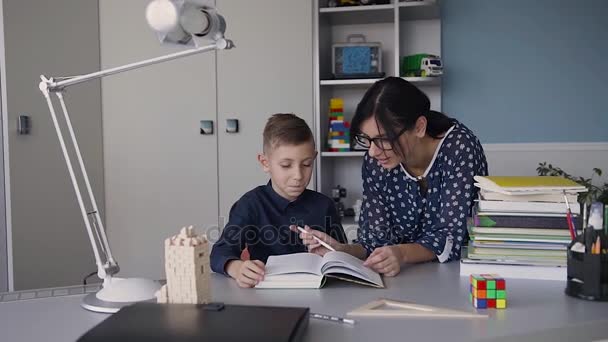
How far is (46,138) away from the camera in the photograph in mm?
2602

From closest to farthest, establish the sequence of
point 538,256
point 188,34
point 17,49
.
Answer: point 188,34, point 538,256, point 17,49

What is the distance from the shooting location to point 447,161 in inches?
62.4

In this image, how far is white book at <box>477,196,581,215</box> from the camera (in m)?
1.25

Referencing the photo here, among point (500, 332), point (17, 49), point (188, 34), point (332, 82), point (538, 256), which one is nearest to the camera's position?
point (500, 332)

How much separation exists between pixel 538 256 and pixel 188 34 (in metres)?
0.84

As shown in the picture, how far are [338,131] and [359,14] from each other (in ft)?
1.88

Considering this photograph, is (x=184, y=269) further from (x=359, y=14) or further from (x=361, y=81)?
(x=359, y=14)

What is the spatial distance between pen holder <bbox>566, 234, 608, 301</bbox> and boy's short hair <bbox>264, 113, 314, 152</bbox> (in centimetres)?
79

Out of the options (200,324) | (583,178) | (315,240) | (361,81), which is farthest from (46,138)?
(583,178)

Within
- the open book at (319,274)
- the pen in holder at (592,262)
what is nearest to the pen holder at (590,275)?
the pen in holder at (592,262)

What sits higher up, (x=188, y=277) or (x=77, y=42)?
(x=77, y=42)

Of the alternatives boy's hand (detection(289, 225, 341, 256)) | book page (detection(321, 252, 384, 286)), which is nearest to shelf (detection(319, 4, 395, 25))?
boy's hand (detection(289, 225, 341, 256))

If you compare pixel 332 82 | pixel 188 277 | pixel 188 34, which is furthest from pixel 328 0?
pixel 188 277

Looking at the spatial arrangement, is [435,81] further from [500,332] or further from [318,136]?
[500,332]
